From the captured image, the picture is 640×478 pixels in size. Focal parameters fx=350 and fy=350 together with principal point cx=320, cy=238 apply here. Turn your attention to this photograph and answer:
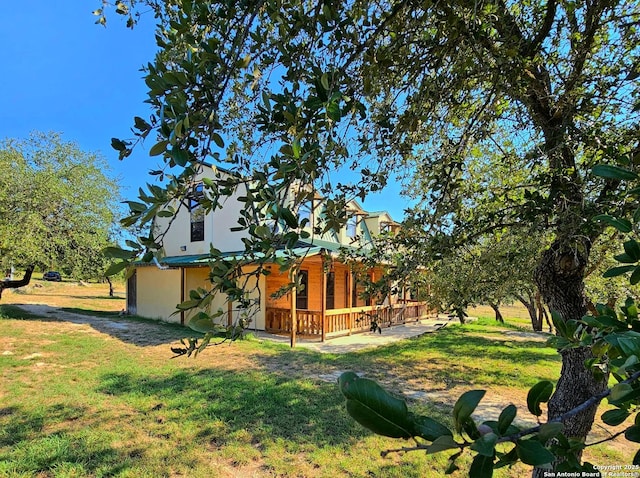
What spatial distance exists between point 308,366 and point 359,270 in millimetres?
5153

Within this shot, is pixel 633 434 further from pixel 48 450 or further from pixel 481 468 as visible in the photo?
pixel 48 450

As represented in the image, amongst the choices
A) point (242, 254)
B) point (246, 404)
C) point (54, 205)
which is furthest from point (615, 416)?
point (54, 205)

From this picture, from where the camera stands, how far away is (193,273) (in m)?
13.8

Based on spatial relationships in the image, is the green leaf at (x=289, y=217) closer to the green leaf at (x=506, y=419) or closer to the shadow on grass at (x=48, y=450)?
the green leaf at (x=506, y=419)

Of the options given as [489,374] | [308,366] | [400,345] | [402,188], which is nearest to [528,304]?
[400,345]

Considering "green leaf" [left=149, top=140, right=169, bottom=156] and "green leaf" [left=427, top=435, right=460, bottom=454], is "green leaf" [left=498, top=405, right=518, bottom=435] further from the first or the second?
"green leaf" [left=149, top=140, right=169, bottom=156]

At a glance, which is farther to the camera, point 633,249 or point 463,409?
point 633,249

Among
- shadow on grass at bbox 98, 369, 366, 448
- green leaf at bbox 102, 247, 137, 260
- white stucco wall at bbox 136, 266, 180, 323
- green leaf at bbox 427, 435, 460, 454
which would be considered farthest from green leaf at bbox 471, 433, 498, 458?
white stucco wall at bbox 136, 266, 180, 323

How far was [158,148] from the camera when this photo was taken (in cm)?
90

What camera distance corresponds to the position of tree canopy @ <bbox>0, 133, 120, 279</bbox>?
11.3m

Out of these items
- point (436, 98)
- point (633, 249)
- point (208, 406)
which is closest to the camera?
point (633, 249)

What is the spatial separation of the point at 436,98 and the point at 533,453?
7.46 ft

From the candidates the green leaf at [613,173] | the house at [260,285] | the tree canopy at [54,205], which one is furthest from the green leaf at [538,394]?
the tree canopy at [54,205]

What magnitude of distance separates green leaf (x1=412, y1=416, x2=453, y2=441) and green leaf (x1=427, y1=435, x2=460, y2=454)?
0.05 feet
